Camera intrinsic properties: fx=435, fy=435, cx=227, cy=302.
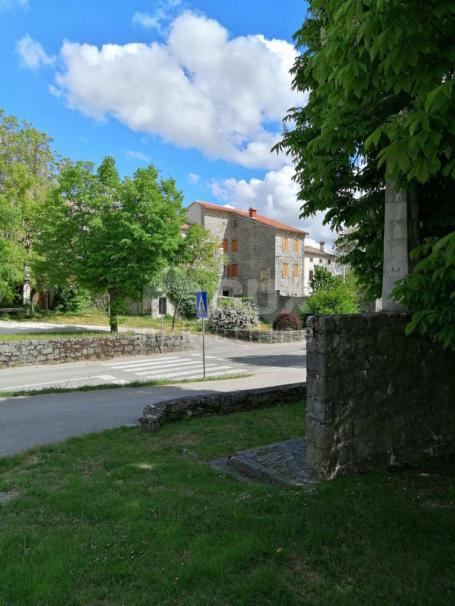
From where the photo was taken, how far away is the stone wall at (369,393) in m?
4.75

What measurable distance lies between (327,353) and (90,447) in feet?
12.5

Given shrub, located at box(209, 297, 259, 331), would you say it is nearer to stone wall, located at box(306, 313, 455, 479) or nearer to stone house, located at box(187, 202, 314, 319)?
stone house, located at box(187, 202, 314, 319)

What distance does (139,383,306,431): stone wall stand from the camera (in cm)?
756

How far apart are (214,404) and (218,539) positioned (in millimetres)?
5044

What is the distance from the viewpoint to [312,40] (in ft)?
22.0

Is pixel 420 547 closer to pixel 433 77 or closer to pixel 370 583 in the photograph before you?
pixel 370 583

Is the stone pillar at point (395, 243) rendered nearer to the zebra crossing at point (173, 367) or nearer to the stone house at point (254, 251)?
the zebra crossing at point (173, 367)

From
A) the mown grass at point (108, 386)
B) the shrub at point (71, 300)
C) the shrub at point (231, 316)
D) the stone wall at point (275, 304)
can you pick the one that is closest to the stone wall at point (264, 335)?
the shrub at point (231, 316)

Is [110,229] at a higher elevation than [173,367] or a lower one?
higher

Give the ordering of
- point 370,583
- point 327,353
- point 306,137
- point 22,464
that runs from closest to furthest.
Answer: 1. point 370,583
2. point 327,353
3. point 22,464
4. point 306,137

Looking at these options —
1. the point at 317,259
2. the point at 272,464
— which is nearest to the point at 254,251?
the point at 317,259

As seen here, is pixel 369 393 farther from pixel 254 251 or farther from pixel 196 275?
pixel 254 251

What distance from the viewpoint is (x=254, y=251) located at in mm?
44719

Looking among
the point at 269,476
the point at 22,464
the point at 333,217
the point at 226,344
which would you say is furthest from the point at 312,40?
the point at 226,344
